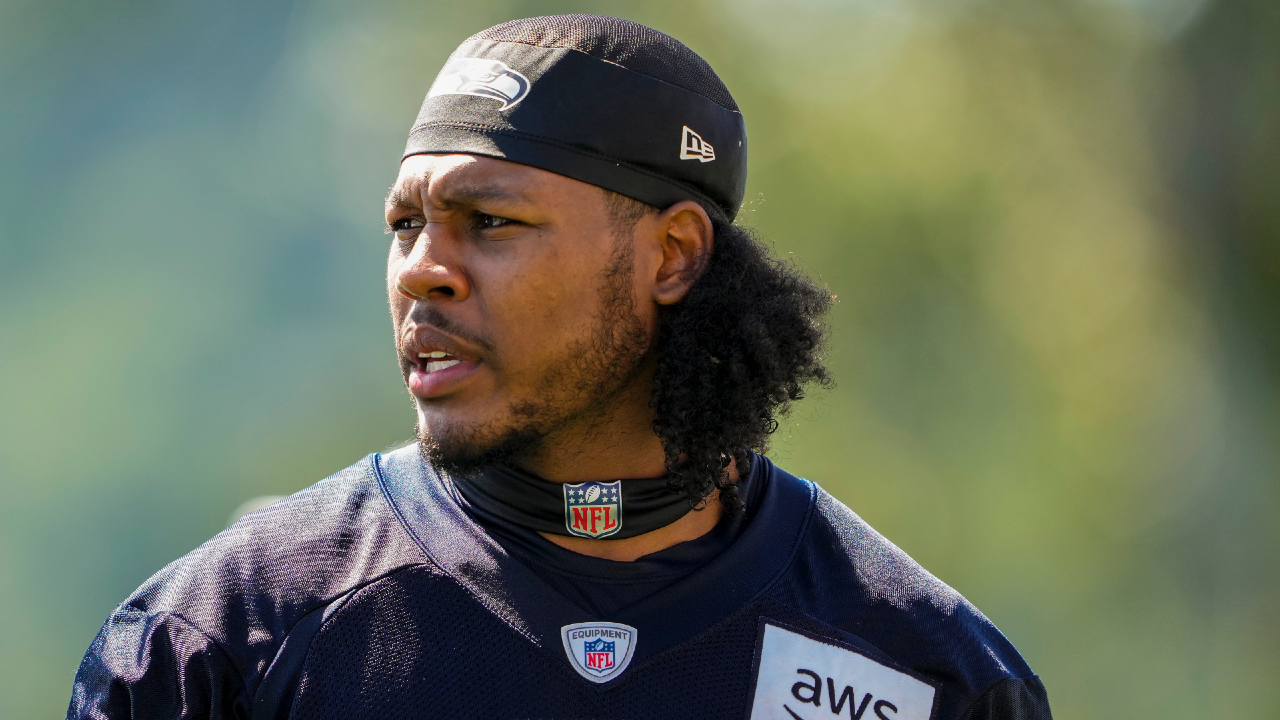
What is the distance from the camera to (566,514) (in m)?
2.52

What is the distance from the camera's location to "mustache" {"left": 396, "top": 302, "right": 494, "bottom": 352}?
243 cm

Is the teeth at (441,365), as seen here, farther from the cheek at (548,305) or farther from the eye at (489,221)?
the eye at (489,221)

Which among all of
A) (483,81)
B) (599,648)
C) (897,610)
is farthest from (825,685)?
(483,81)

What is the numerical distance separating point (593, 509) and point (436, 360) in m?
0.44

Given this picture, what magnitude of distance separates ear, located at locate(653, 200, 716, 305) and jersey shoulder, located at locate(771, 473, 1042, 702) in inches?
23.7

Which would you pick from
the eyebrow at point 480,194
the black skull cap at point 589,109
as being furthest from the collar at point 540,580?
the black skull cap at point 589,109

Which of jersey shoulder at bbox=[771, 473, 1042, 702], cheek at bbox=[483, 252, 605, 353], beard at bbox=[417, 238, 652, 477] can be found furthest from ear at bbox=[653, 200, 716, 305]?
jersey shoulder at bbox=[771, 473, 1042, 702]

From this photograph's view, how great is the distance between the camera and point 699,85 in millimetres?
2740

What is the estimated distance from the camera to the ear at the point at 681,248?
2680 millimetres

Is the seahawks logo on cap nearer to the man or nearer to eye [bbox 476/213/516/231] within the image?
the man

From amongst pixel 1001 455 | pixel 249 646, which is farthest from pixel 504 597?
pixel 1001 455

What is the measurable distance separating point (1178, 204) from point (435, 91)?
9.67m

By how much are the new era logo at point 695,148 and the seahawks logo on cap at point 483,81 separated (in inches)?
14.4

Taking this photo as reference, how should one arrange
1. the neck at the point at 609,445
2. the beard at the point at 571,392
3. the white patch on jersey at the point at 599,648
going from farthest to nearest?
the neck at the point at 609,445 < the beard at the point at 571,392 < the white patch on jersey at the point at 599,648
